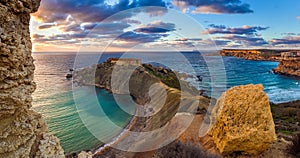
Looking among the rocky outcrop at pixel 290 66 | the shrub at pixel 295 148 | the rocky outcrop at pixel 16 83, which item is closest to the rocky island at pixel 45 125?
the rocky outcrop at pixel 16 83

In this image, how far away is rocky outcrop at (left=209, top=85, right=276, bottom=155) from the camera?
9.05 metres

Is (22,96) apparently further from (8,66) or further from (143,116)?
(143,116)

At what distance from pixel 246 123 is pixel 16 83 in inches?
332

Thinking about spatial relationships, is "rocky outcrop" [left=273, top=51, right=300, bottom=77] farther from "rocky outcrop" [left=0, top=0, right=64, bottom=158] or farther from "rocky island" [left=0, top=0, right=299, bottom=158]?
"rocky outcrop" [left=0, top=0, right=64, bottom=158]

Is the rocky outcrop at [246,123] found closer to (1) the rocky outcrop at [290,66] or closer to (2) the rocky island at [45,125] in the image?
(2) the rocky island at [45,125]

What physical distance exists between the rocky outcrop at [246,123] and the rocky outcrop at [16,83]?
7493 mm

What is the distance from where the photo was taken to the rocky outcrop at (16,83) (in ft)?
9.62

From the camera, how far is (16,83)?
313 centimetres

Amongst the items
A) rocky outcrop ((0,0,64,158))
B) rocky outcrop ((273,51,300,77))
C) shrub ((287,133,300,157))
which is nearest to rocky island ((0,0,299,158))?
rocky outcrop ((0,0,64,158))

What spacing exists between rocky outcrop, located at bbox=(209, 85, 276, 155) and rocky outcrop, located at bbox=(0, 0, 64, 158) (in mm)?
7493

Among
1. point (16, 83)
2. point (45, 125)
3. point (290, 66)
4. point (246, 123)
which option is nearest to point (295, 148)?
point (246, 123)

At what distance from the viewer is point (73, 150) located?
1814cm

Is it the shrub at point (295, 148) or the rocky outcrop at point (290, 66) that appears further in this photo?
the rocky outcrop at point (290, 66)

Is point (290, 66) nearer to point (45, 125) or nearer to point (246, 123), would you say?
point (246, 123)
